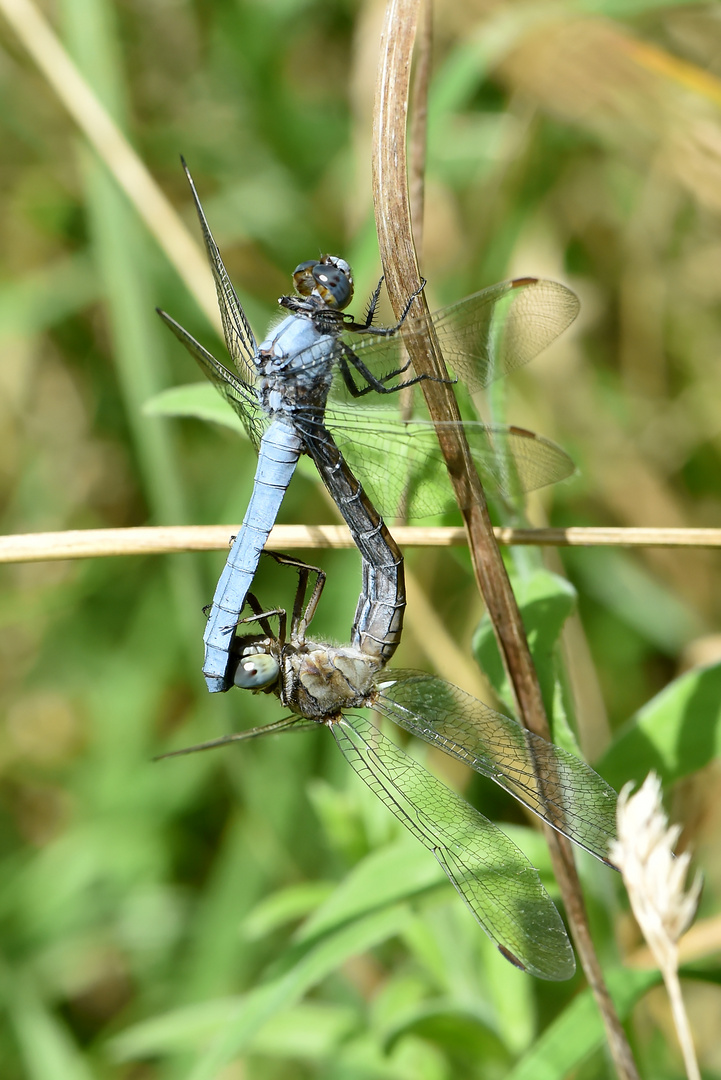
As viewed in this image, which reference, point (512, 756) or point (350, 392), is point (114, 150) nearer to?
point (350, 392)

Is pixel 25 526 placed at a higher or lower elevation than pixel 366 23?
lower

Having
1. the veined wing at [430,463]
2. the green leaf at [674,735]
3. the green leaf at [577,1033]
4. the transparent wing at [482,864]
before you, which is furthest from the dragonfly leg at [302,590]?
the green leaf at [577,1033]

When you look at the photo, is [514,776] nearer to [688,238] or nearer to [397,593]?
[397,593]

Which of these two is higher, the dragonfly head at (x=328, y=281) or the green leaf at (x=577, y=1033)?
the dragonfly head at (x=328, y=281)

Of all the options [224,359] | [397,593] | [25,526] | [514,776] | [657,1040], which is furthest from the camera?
[25,526]

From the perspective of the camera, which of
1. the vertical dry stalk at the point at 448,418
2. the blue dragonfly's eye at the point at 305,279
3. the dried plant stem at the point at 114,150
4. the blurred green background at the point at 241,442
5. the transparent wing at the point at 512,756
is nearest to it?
the vertical dry stalk at the point at 448,418

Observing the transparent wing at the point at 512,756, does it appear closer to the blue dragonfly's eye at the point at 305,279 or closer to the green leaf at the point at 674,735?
the green leaf at the point at 674,735

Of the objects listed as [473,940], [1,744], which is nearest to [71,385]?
[1,744]

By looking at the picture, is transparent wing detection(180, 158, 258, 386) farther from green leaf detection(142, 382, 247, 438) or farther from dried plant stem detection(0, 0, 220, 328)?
dried plant stem detection(0, 0, 220, 328)
